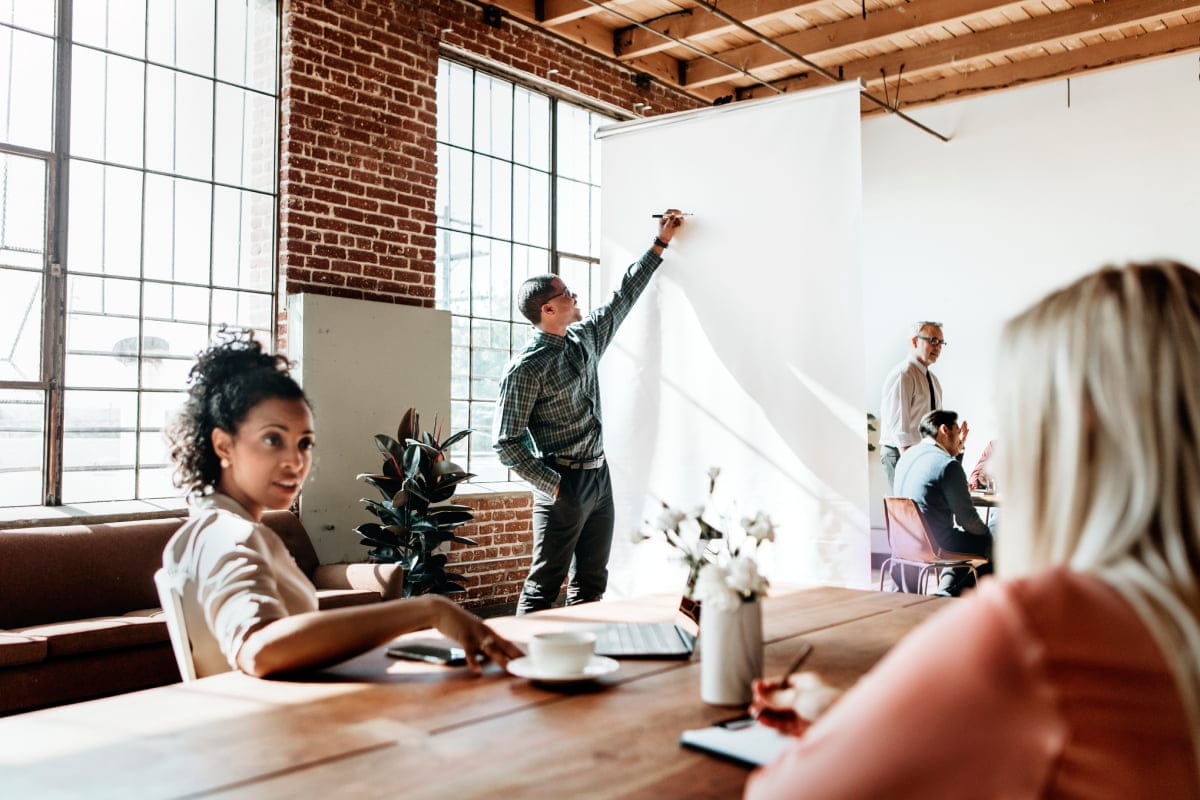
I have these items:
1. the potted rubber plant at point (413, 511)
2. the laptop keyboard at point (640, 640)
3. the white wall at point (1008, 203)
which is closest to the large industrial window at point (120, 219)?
the potted rubber plant at point (413, 511)

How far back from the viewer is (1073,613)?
2.50 feet

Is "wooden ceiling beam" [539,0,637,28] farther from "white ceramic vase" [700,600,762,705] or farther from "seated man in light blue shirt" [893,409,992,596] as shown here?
"white ceramic vase" [700,600,762,705]

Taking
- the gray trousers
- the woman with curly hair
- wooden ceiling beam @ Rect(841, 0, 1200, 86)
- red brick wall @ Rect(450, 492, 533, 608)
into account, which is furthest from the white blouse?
wooden ceiling beam @ Rect(841, 0, 1200, 86)

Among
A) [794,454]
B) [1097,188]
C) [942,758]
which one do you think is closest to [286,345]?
[794,454]

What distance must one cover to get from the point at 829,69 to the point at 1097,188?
2.25 meters

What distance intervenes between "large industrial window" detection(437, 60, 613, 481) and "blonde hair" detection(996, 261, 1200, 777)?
585 cm

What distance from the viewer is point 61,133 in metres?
4.85

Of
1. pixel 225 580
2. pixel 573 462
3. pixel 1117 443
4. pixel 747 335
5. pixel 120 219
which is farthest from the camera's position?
pixel 120 219

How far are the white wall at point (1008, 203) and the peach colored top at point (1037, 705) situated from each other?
22.3ft

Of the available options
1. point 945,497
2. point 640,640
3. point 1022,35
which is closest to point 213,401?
point 640,640

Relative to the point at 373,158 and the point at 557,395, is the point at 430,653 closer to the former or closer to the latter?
the point at 557,395

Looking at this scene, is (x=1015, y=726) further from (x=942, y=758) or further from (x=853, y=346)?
(x=853, y=346)

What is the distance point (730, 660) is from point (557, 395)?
2.70m

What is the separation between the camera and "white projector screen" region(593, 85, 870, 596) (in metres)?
3.90
